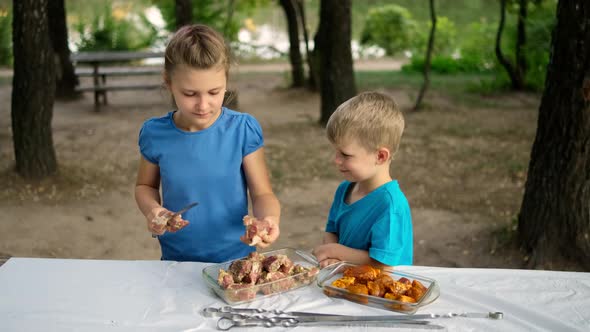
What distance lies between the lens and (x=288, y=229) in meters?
4.85

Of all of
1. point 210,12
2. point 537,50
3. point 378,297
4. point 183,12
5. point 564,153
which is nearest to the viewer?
point 378,297

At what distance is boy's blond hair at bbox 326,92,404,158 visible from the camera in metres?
1.81

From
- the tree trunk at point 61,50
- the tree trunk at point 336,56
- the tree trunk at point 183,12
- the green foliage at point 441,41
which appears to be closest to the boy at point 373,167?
the tree trunk at point 336,56

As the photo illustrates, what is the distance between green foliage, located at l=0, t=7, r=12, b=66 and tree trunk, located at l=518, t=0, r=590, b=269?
1258 centimetres

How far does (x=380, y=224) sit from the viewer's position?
1.83 meters

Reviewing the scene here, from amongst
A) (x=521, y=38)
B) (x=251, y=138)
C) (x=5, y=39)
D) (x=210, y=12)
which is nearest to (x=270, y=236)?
(x=251, y=138)

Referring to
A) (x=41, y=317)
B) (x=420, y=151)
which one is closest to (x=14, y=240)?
(x=41, y=317)

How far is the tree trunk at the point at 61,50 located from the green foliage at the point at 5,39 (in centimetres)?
432

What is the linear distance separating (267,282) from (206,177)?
0.57 m

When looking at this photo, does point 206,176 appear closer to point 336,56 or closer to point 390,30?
point 336,56

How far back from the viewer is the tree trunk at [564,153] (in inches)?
125

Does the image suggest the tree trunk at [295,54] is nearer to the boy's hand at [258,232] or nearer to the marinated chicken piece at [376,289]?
the boy's hand at [258,232]

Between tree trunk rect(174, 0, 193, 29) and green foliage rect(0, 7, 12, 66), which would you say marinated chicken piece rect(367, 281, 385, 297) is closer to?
tree trunk rect(174, 0, 193, 29)

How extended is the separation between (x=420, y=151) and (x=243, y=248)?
5119mm
